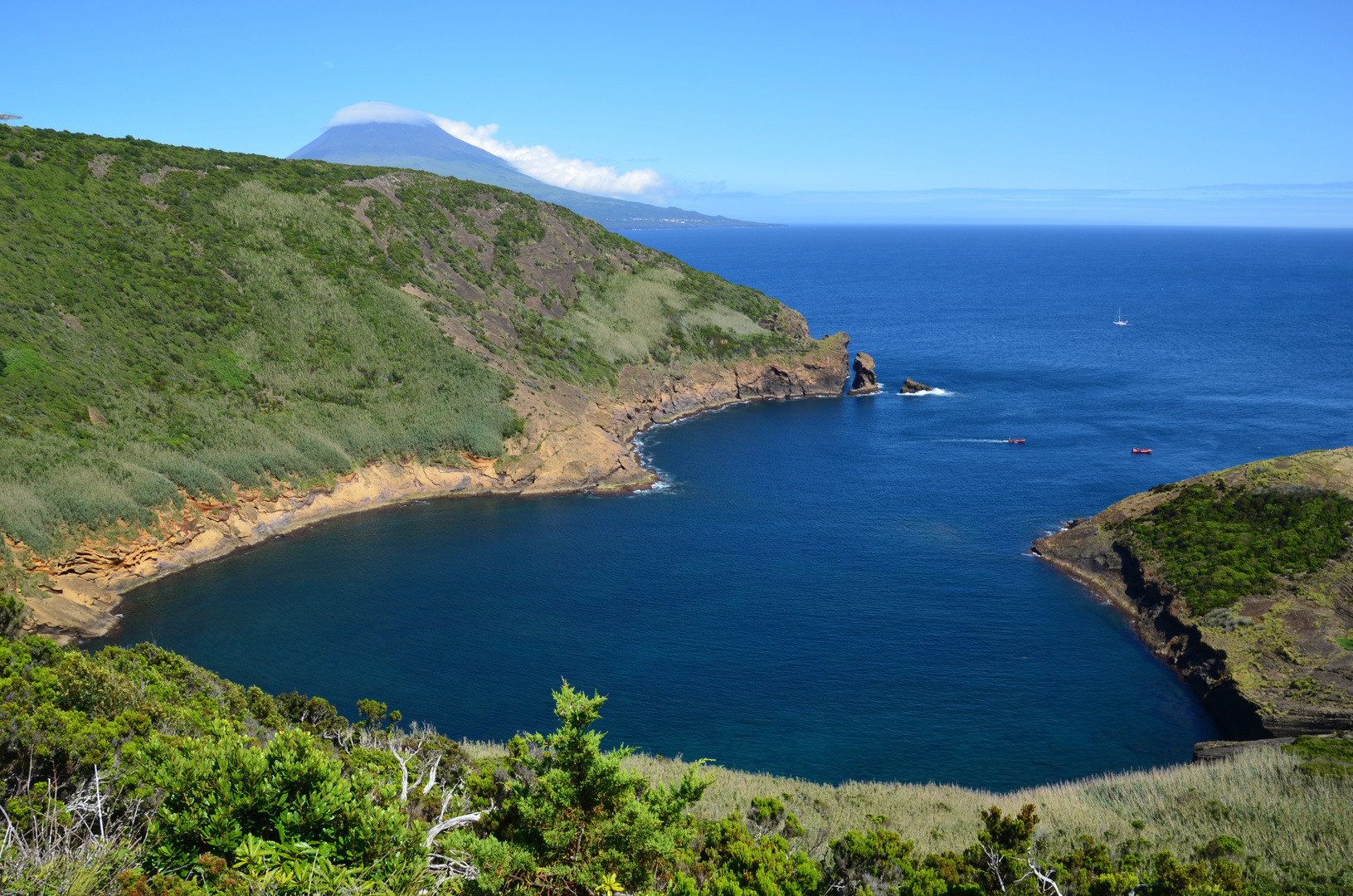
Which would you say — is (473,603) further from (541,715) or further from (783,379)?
(783,379)

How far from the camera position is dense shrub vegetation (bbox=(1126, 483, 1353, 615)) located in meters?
50.9

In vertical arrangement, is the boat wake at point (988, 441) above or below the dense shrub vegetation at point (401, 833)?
below

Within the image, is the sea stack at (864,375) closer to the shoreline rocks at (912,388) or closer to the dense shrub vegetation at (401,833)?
the shoreline rocks at (912,388)

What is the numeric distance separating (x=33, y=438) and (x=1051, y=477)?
235 ft

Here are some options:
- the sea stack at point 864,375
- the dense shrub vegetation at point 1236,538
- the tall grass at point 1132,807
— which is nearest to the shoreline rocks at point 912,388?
the sea stack at point 864,375

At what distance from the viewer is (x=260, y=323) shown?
80.3 m

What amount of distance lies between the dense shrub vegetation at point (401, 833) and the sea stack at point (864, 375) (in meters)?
90.3

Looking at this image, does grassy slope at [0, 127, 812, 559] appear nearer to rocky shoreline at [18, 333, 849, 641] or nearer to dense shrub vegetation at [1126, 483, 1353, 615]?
rocky shoreline at [18, 333, 849, 641]

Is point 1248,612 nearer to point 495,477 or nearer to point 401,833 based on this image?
point 401,833

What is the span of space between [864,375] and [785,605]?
6616 centimetres

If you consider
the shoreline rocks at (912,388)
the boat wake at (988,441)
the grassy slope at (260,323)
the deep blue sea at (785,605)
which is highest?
the grassy slope at (260,323)

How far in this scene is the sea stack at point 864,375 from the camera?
114619 mm

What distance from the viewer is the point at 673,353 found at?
109500 mm

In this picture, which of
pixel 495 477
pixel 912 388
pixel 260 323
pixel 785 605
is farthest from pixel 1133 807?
pixel 912 388
